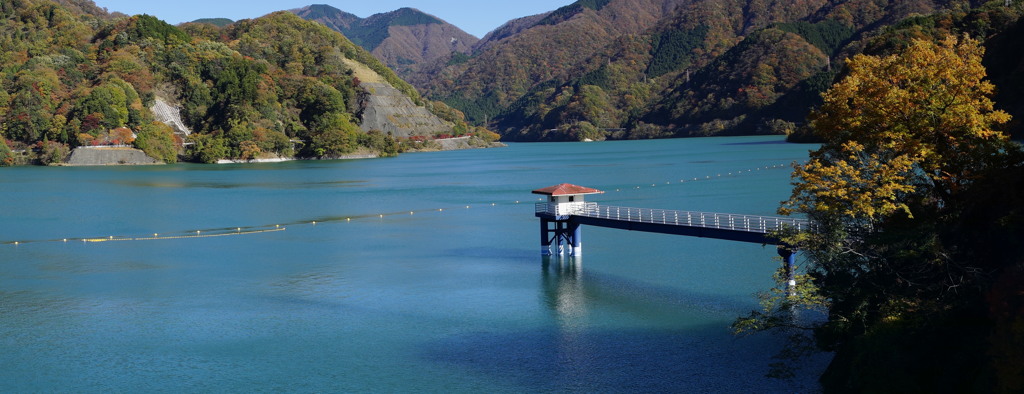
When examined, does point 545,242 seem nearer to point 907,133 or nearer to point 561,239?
point 561,239

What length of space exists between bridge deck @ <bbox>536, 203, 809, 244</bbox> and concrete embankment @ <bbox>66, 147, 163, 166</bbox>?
141m

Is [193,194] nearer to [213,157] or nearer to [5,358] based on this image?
[5,358]

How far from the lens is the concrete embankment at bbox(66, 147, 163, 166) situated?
560ft

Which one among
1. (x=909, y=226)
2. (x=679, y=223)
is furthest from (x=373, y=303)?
(x=909, y=226)

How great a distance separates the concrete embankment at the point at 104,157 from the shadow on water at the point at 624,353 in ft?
499

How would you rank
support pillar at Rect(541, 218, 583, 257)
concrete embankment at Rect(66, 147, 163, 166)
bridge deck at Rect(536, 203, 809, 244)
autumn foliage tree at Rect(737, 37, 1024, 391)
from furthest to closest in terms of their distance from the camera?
concrete embankment at Rect(66, 147, 163, 166)
support pillar at Rect(541, 218, 583, 257)
bridge deck at Rect(536, 203, 809, 244)
autumn foliage tree at Rect(737, 37, 1024, 391)

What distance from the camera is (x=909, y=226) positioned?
28.0m

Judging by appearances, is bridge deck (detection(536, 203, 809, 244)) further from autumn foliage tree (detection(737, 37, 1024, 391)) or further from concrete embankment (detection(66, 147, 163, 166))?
concrete embankment (detection(66, 147, 163, 166))

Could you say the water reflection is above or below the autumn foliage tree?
below

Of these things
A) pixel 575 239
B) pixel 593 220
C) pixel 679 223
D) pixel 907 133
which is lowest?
pixel 575 239

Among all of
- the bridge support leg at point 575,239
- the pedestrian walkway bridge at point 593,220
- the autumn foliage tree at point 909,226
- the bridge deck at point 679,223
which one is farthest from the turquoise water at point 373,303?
the autumn foliage tree at point 909,226

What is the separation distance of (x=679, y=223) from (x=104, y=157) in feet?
499

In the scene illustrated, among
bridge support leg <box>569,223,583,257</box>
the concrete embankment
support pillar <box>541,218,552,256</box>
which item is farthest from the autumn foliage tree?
the concrete embankment

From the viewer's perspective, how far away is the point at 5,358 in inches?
1261
